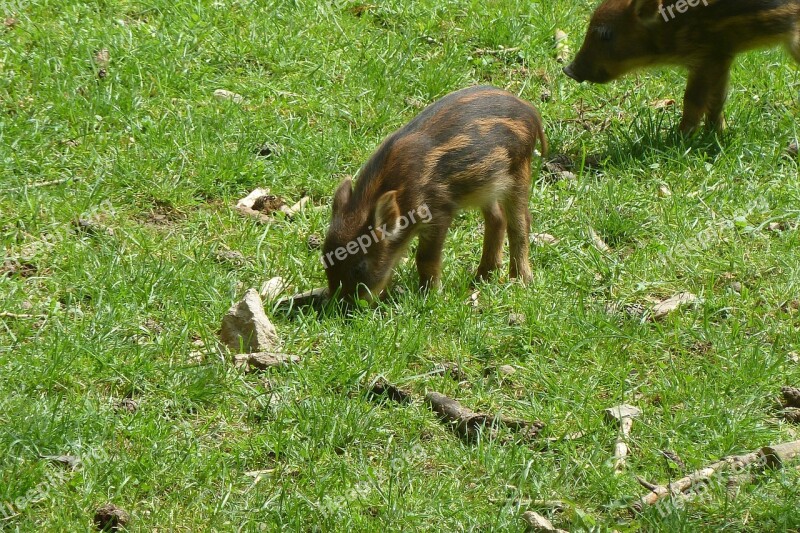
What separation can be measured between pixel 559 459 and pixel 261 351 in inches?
71.8

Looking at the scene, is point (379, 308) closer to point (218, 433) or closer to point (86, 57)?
point (218, 433)

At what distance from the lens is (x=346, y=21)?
10031 mm

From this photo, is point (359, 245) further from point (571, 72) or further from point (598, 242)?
point (571, 72)

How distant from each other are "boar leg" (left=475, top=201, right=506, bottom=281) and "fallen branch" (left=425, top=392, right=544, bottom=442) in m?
1.64

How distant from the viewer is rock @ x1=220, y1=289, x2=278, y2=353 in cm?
634

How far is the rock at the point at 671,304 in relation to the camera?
6.85 meters

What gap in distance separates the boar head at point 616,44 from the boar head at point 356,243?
303 cm

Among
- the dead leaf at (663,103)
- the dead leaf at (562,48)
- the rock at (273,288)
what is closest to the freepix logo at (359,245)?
the rock at (273,288)

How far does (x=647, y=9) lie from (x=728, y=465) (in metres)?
4.76

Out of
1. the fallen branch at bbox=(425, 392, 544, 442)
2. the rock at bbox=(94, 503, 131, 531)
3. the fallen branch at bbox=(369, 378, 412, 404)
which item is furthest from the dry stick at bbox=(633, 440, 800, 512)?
the rock at bbox=(94, 503, 131, 531)

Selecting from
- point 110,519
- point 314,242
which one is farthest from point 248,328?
point 110,519

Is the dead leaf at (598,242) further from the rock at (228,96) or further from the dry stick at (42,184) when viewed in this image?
the dry stick at (42,184)

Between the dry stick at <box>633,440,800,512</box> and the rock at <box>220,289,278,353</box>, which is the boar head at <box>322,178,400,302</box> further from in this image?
the dry stick at <box>633,440,800,512</box>

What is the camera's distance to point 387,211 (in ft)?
22.9
